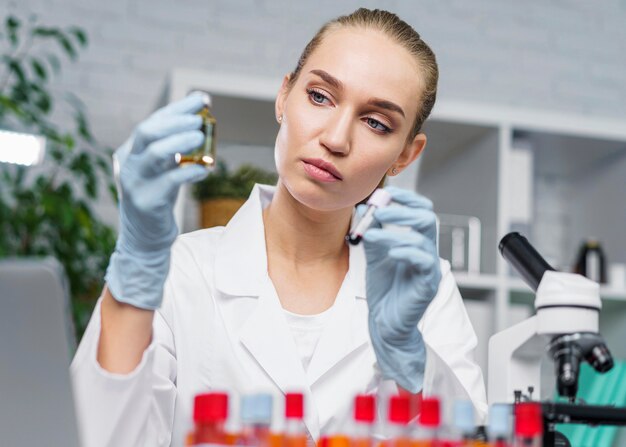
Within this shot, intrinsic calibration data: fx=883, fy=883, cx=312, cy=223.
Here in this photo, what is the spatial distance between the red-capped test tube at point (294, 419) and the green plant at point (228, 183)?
1793mm

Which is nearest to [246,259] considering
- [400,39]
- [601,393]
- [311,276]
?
[311,276]

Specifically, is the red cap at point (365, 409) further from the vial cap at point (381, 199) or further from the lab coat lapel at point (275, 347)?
the lab coat lapel at point (275, 347)

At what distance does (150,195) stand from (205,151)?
119 millimetres

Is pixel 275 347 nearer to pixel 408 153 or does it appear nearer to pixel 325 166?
pixel 325 166

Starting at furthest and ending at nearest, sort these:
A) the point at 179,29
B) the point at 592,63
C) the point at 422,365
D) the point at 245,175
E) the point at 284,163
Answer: the point at 592,63 < the point at 179,29 < the point at 245,175 < the point at 284,163 < the point at 422,365

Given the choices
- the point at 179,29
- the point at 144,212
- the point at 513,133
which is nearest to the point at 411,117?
the point at 144,212

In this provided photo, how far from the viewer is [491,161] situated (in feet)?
9.39

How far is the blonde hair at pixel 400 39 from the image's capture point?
159cm

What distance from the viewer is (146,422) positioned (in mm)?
1113

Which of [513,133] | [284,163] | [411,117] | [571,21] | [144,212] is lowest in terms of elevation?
[144,212]

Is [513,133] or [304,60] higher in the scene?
[513,133]

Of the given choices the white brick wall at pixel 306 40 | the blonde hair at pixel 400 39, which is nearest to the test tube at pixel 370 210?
the blonde hair at pixel 400 39

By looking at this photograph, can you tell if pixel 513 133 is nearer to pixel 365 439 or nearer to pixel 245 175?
pixel 245 175

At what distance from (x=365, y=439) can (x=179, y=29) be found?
8.40 ft
